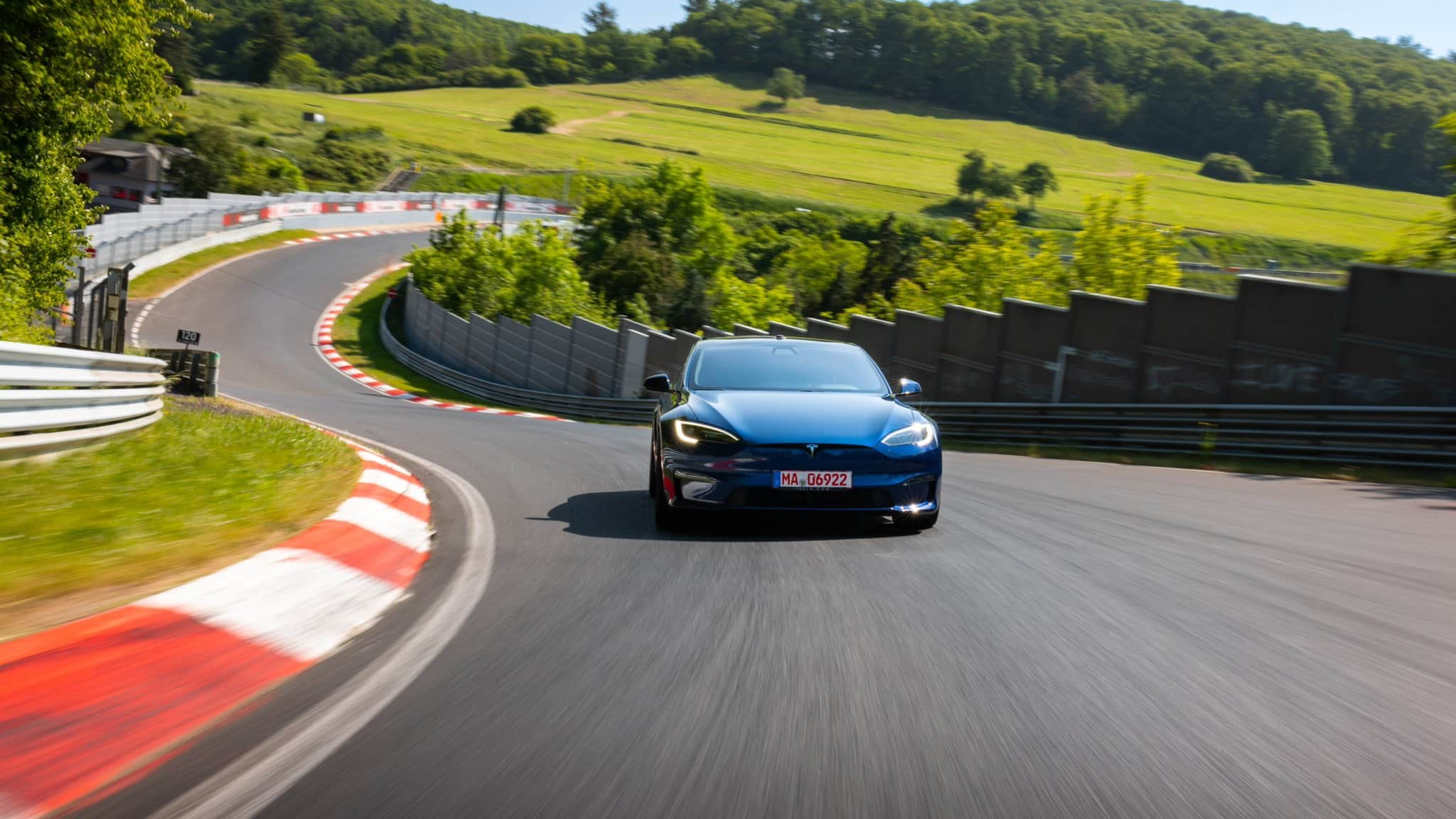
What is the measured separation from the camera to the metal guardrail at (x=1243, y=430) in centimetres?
1298

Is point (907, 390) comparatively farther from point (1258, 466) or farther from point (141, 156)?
point (141, 156)

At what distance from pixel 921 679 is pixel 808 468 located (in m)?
3.16

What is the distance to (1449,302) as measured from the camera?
13.6m

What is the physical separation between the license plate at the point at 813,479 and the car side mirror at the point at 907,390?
1521mm

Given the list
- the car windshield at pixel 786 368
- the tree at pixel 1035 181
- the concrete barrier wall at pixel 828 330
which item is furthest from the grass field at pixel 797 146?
the car windshield at pixel 786 368

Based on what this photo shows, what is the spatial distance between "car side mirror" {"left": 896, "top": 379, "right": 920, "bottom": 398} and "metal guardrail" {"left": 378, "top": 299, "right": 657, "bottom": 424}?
20.4 meters

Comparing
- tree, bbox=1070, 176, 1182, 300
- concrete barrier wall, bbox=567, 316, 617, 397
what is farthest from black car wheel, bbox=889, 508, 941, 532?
tree, bbox=1070, 176, 1182, 300

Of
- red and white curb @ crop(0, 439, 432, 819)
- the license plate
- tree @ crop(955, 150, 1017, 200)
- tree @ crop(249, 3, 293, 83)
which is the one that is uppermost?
tree @ crop(249, 3, 293, 83)

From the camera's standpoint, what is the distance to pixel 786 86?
17012cm

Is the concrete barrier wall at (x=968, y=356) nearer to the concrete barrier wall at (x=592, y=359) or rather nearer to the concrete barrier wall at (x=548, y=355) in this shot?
the concrete barrier wall at (x=592, y=359)

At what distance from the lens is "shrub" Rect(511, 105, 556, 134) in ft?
455

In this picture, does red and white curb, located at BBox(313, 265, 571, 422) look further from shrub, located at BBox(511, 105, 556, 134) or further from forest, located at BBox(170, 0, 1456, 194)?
shrub, located at BBox(511, 105, 556, 134)

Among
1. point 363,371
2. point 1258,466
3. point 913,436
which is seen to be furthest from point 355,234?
point 913,436

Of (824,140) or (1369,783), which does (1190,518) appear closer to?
(1369,783)
